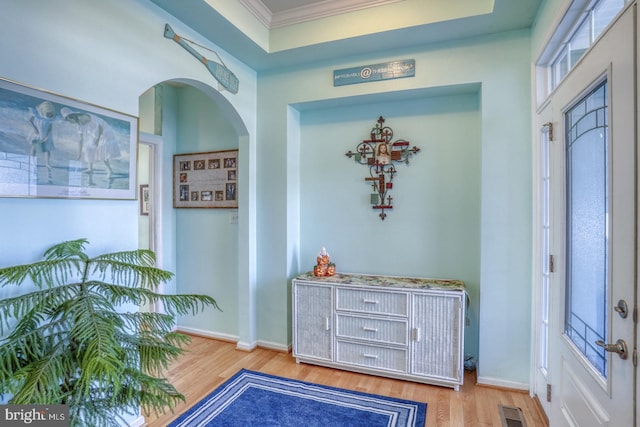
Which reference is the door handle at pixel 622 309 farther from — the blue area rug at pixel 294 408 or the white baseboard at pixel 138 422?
the white baseboard at pixel 138 422

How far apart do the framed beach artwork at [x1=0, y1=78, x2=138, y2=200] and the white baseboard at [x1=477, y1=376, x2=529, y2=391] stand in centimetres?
282

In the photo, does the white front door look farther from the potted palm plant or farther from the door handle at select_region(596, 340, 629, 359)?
the potted palm plant

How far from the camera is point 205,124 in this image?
348 cm

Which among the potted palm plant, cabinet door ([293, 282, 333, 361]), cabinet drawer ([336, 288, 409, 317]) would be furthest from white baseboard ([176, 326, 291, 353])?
the potted palm plant

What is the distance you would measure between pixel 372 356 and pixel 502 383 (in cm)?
98

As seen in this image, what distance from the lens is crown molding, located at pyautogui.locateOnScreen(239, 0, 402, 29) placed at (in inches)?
99.5

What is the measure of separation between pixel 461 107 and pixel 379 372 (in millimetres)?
2315

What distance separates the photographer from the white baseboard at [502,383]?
2.39 meters

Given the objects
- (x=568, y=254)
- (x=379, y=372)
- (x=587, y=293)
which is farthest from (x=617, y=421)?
(x=379, y=372)

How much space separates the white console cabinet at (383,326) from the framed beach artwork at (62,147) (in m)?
1.65

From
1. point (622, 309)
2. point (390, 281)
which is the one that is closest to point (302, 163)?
point (390, 281)

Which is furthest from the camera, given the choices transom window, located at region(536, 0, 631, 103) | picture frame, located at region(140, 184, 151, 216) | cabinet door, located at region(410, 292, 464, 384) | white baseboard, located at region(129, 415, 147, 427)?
picture frame, located at region(140, 184, 151, 216)

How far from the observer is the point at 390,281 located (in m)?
2.74

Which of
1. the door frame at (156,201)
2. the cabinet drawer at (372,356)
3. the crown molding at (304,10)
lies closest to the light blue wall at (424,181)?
the crown molding at (304,10)
